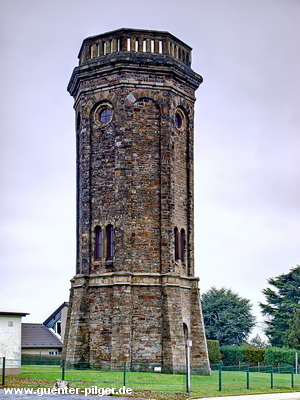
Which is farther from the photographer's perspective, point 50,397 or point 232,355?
point 232,355

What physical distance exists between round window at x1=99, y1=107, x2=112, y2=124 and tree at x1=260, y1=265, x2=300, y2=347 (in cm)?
3108

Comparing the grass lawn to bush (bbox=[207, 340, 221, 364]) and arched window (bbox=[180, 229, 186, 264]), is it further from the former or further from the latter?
bush (bbox=[207, 340, 221, 364])

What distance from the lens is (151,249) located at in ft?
96.8

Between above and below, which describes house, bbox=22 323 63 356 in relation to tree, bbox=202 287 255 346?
below

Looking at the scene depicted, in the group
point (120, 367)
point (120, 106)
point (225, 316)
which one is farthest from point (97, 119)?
point (225, 316)

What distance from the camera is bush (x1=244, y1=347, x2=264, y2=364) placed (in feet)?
149

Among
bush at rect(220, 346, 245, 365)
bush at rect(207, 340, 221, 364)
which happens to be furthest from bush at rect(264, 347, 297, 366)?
bush at rect(207, 340, 221, 364)

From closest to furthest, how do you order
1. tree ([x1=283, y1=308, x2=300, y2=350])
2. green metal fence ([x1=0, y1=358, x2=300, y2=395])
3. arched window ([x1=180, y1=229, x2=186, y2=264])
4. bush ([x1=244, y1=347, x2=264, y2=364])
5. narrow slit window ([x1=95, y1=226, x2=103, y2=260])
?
green metal fence ([x1=0, y1=358, x2=300, y2=395]) < narrow slit window ([x1=95, y1=226, x2=103, y2=260]) < arched window ([x1=180, y1=229, x2=186, y2=264]) < bush ([x1=244, y1=347, x2=264, y2=364]) < tree ([x1=283, y1=308, x2=300, y2=350])

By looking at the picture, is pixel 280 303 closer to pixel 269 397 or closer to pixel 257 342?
pixel 257 342

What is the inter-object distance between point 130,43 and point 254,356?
2498 centimetres

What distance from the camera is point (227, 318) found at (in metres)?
56.9

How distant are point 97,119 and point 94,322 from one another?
9.64 meters

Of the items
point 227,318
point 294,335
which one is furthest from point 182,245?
point 227,318

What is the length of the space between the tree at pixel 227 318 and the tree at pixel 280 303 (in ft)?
5.84
